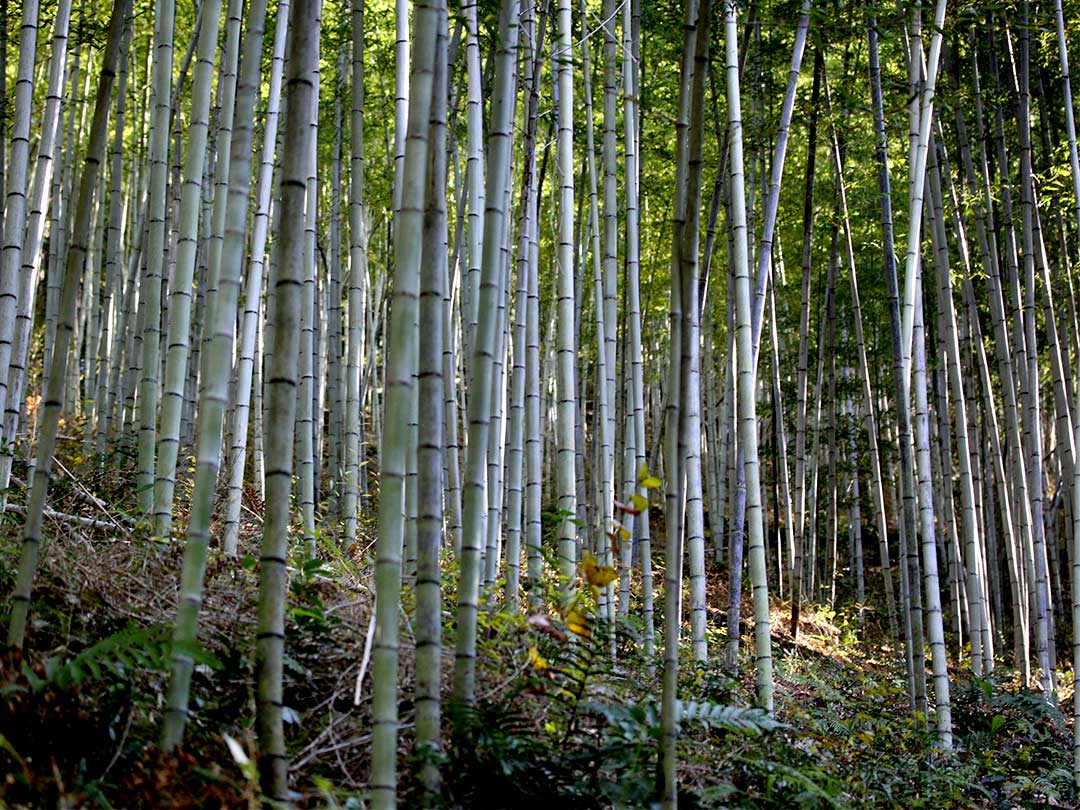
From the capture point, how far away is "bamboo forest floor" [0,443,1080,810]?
6.50ft

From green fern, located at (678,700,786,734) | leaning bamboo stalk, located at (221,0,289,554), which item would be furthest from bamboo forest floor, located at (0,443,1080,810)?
leaning bamboo stalk, located at (221,0,289,554)

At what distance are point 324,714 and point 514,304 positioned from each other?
7.51ft

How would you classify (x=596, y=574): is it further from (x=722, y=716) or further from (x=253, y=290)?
(x=253, y=290)

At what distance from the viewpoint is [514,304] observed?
445 centimetres

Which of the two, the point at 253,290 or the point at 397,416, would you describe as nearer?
the point at 397,416

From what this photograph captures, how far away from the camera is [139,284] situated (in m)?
7.67

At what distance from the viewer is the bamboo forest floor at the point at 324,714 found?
198 centimetres

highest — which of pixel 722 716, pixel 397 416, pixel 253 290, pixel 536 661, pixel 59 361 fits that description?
pixel 253 290

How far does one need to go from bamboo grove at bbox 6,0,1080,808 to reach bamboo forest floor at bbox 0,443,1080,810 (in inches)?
3.8

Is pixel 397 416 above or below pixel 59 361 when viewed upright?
below

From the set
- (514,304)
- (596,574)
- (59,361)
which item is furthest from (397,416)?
(514,304)

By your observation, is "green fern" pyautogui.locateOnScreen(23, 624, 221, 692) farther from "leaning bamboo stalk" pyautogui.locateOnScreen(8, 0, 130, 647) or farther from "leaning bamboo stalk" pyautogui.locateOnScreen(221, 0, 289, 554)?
"leaning bamboo stalk" pyautogui.locateOnScreen(221, 0, 289, 554)

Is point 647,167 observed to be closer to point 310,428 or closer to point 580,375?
point 580,375

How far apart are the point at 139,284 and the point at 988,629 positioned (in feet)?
20.1
